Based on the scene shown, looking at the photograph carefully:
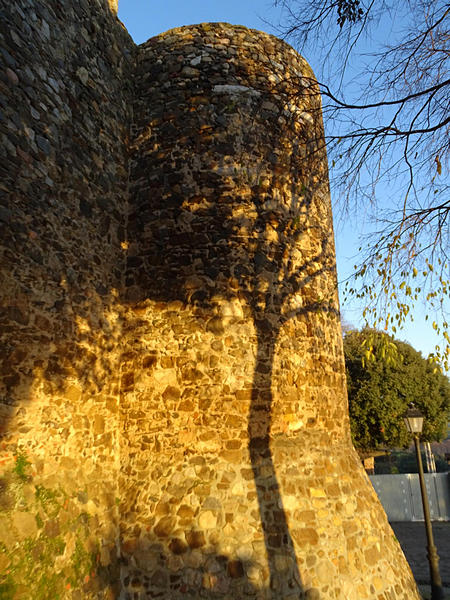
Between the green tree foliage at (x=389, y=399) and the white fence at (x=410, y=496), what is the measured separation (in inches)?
51.1

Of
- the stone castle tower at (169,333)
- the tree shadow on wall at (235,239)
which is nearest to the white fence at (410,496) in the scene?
the stone castle tower at (169,333)

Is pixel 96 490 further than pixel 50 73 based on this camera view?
No

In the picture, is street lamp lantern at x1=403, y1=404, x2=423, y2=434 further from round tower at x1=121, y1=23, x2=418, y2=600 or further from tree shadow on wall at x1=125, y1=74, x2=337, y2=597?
tree shadow on wall at x1=125, y1=74, x2=337, y2=597

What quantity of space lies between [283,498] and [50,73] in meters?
4.98

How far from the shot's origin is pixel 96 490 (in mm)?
4422

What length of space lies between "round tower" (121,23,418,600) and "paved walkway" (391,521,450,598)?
3.25m

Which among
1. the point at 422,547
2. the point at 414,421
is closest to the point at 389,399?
the point at 422,547

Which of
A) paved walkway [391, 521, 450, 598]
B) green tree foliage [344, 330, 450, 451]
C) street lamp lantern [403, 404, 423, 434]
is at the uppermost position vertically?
green tree foliage [344, 330, 450, 451]

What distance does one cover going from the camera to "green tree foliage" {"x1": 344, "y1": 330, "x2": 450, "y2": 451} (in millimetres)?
14953

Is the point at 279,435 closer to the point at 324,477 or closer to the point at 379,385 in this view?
the point at 324,477

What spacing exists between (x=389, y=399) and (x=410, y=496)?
3.45 meters

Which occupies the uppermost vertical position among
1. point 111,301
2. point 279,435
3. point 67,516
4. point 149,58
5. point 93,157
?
point 149,58

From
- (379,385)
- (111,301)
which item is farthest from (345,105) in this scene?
(379,385)

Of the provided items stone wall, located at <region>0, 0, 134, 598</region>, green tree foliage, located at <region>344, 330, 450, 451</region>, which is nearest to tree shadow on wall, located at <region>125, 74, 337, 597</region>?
stone wall, located at <region>0, 0, 134, 598</region>
